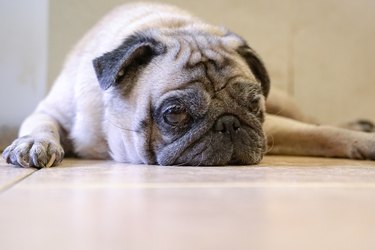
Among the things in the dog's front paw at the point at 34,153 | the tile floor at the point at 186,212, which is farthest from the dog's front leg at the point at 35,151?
the tile floor at the point at 186,212

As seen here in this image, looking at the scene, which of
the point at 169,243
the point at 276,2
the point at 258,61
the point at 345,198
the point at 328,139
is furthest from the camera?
the point at 276,2

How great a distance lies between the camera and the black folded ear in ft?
6.85

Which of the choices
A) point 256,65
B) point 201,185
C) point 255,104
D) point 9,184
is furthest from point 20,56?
point 201,185

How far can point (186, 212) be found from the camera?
0.87 m

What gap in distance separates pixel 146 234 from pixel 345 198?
17.2 inches

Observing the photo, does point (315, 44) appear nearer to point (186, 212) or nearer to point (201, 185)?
point (201, 185)

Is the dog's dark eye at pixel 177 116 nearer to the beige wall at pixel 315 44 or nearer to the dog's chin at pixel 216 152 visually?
the dog's chin at pixel 216 152

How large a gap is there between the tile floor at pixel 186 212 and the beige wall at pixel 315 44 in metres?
1.89

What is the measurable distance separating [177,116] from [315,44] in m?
1.76

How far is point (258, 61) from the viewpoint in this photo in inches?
83.2

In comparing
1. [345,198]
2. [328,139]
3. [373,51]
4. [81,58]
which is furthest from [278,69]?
[345,198]

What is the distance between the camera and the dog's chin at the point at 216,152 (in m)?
1.73

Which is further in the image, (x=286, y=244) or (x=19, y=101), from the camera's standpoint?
(x=19, y=101)

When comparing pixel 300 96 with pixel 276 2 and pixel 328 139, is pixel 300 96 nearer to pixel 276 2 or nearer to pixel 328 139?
pixel 276 2
